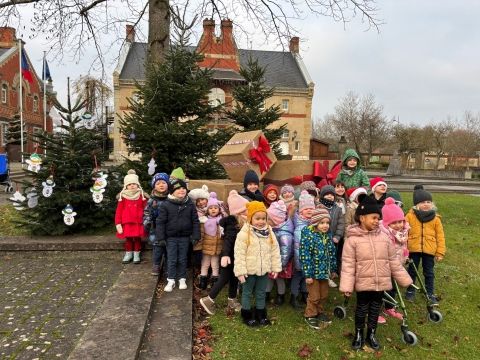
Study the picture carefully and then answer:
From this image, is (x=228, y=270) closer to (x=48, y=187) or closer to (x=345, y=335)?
(x=345, y=335)

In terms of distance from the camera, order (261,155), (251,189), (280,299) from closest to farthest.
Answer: (280,299) → (251,189) → (261,155)

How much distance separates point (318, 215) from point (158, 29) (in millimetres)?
7352

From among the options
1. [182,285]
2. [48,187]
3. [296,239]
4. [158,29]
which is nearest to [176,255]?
[182,285]

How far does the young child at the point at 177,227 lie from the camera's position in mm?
5035

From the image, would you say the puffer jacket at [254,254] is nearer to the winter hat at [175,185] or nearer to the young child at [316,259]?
the young child at [316,259]

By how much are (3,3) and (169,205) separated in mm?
8553

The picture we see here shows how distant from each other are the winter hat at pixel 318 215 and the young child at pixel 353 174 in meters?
1.66

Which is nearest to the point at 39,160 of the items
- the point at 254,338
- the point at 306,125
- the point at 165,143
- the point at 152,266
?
the point at 165,143

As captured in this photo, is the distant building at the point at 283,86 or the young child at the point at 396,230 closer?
the young child at the point at 396,230

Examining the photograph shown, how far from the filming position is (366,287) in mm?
3771

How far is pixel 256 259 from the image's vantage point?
4215mm

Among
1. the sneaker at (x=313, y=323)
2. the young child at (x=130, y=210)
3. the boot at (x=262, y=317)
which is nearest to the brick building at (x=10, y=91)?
the young child at (x=130, y=210)

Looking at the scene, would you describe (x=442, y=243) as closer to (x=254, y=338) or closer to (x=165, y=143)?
(x=254, y=338)

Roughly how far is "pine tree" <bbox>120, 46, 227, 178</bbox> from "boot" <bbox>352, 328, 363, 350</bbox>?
4883 millimetres
